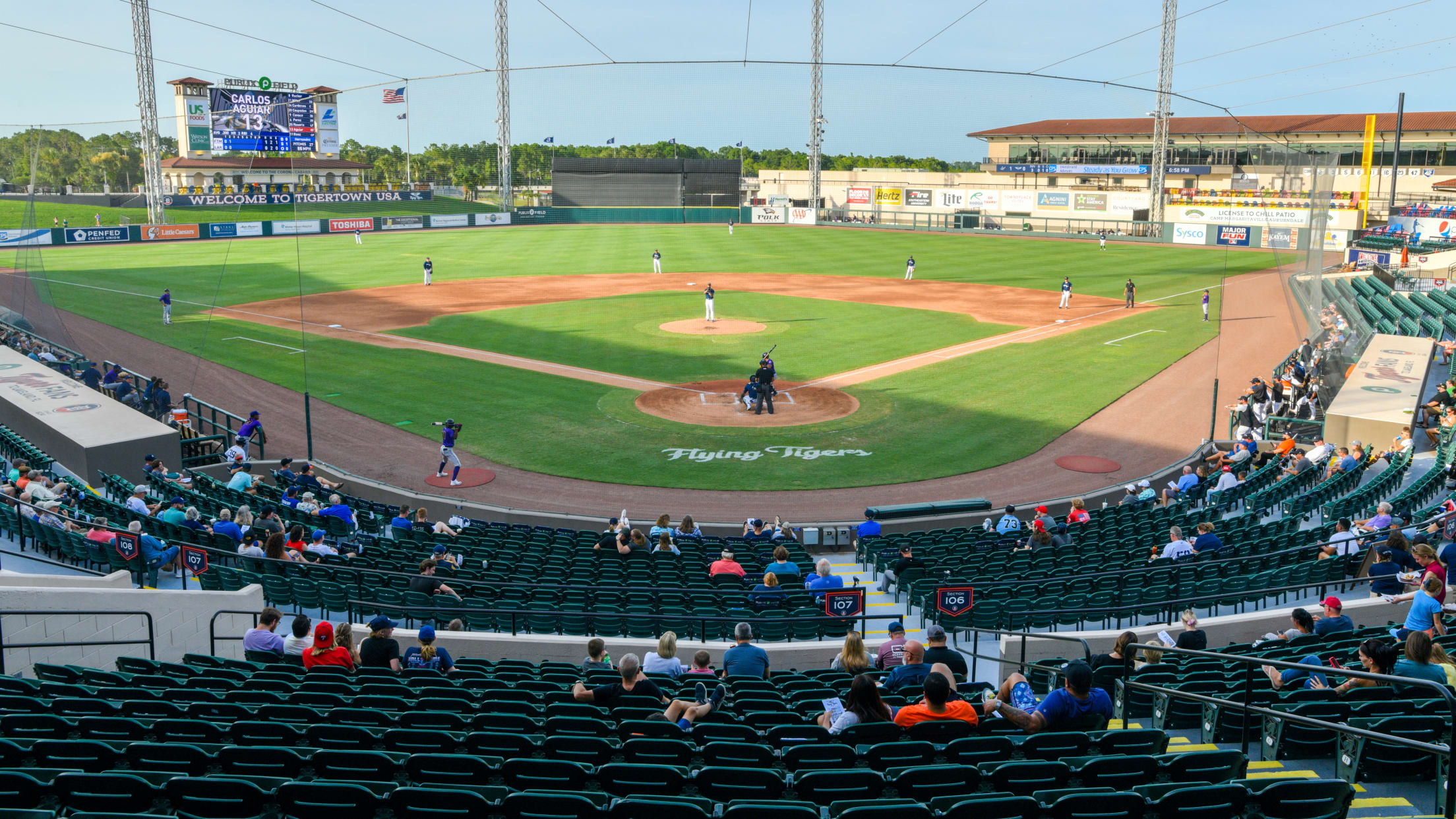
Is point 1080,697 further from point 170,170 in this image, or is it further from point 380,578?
point 170,170

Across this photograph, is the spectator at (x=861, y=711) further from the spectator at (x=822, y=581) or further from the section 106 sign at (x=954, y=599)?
the spectator at (x=822, y=581)

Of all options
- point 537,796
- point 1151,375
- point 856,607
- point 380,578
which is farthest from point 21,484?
point 1151,375

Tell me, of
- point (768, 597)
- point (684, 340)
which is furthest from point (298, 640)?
point (684, 340)

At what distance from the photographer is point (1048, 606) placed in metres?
12.9

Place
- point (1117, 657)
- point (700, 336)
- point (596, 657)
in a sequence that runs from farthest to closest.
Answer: point (700, 336)
point (596, 657)
point (1117, 657)

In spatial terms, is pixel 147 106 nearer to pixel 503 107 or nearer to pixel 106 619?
pixel 503 107

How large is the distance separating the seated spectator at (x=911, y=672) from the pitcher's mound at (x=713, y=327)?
105 ft

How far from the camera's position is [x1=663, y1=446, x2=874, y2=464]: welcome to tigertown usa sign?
24328 mm

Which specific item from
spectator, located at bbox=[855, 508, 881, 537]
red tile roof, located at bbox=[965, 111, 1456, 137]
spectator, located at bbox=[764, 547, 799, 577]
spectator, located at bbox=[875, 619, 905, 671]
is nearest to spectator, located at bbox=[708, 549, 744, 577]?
spectator, located at bbox=[764, 547, 799, 577]

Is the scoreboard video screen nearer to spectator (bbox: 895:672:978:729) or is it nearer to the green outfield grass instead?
the green outfield grass

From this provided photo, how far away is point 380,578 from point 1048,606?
9168 mm

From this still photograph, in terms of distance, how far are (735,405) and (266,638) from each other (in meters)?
19.7

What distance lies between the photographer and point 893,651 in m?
9.88

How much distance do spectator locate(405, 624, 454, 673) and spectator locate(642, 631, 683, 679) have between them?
2.06 meters
